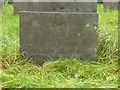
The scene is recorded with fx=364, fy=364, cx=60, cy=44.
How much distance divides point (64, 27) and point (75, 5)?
1.04ft

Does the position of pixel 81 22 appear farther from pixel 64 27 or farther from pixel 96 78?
pixel 96 78

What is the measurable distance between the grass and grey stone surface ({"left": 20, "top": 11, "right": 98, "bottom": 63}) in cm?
9

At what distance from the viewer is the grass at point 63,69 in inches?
121

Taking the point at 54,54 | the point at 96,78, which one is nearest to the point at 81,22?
the point at 54,54

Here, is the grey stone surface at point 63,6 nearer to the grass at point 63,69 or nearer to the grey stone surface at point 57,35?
the grey stone surface at point 57,35

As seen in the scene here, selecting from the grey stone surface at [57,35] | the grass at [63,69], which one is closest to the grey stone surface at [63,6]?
the grey stone surface at [57,35]

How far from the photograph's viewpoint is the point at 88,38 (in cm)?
371

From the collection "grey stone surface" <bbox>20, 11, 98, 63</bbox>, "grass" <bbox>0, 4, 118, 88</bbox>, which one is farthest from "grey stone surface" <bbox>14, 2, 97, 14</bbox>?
"grass" <bbox>0, 4, 118, 88</bbox>

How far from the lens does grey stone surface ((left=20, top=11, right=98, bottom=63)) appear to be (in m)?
3.68

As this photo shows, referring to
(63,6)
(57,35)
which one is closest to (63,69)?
(57,35)

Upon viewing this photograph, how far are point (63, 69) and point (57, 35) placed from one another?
40 centimetres

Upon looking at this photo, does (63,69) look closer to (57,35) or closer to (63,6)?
(57,35)

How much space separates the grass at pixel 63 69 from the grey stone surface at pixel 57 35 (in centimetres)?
9

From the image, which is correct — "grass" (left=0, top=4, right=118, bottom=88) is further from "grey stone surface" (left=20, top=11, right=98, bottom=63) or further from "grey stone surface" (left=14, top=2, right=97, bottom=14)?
"grey stone surface" (left=14, top=2, right=97, bottom=14)
